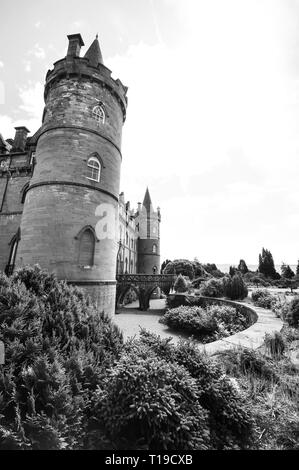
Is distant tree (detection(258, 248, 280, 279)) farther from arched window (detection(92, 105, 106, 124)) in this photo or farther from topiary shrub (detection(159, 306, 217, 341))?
arched window (detection(92, 105, 106, 124))

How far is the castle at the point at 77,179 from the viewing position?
9578 mm

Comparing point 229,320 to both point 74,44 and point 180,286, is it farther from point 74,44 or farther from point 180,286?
point 74,44

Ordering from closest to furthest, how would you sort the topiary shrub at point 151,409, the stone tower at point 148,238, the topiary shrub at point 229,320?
1. the topiary shrub at point 151,409
2. the topiary shrub at point 229,320
3. the stone tower at point 148,238

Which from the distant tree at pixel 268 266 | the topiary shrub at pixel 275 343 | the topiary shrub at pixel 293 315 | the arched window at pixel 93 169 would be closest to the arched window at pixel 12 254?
the arched window at pixel 93 169

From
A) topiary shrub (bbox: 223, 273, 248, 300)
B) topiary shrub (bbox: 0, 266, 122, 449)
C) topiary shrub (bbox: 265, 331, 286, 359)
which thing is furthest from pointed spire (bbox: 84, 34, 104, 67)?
topiary shrub (bbox: 223, 273, 248, 300)

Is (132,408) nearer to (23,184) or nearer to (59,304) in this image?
(59,304)

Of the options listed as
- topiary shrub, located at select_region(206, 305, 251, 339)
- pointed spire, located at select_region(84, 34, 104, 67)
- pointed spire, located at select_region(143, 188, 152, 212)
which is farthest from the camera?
pointed spire, located at select_region(143, 188, 152, 212)

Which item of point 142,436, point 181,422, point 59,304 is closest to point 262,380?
point 181,422

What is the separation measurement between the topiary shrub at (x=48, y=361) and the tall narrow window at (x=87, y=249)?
529 cm

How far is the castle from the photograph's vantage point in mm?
9578

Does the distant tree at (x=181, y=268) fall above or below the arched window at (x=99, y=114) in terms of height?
below

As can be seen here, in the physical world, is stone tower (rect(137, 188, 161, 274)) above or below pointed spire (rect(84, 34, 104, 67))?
below

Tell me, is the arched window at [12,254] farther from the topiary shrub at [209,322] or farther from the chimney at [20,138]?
the topiary shrub at [209,322]

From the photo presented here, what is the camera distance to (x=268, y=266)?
53344mm
